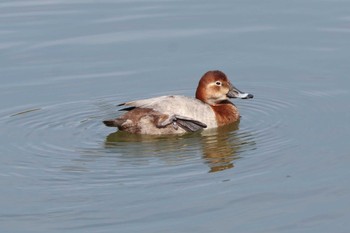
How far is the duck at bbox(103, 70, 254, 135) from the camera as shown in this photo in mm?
11219

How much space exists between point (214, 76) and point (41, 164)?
2667 mm

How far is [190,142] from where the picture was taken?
10938mm

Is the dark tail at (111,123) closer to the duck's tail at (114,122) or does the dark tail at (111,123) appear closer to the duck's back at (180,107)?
the duck's tail at (114,122)

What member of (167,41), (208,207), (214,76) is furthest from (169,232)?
(167,41)

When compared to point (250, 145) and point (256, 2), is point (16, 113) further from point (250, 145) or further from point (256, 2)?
point (256, 2)

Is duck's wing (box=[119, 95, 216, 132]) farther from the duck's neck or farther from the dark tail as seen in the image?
the dark tail

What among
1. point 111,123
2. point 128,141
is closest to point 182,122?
point 128,141

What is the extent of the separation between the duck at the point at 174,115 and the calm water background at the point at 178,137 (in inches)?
6.3

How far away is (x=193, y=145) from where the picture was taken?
35.4ft

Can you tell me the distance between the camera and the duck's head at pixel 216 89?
1186cm

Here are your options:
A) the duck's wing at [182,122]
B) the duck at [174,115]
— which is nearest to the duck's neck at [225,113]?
the duck at [174,115]

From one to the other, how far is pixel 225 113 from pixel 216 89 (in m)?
0.35

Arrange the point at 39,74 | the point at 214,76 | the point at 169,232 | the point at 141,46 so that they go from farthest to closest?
the point at 141,46 < the point at 39,74 < the point at 214,76 < the point at 169,232

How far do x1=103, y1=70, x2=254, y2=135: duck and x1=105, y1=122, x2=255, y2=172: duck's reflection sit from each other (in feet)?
0.29
